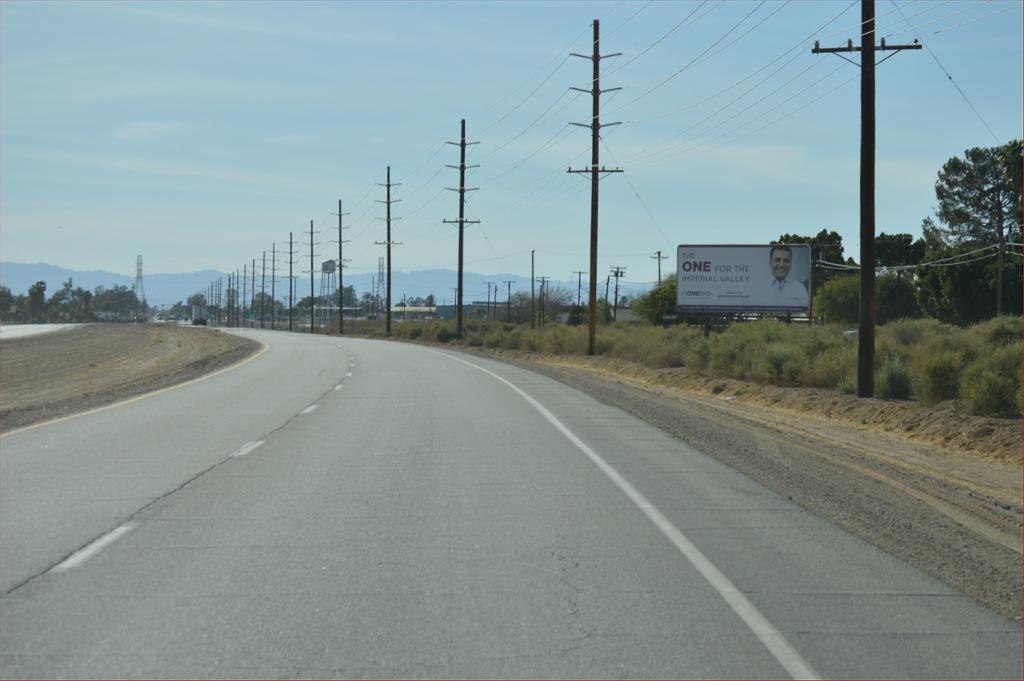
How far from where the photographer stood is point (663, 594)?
7.53 meters

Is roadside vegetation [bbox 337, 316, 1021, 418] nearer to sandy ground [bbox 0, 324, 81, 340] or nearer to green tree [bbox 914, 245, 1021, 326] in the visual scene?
green tree [bbox 914, 245, 1021, 326]

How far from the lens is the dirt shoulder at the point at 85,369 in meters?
25.9

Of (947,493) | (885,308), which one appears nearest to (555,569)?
(947,493)

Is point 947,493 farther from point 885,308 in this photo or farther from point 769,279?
point 885,308

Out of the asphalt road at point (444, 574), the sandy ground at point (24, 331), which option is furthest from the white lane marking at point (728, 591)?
the sandy ground at point (24, 331)

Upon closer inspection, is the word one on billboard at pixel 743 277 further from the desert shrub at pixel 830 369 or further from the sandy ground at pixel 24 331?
the sandy ground at pixel 24 331

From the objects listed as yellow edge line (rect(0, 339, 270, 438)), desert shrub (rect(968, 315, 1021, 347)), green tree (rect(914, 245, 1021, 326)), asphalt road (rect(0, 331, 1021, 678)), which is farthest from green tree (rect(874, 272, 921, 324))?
asphalt road (rect(0, 331, 1021, 678))

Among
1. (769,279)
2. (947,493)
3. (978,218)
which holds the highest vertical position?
(978,218)

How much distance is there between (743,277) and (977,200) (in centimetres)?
4153

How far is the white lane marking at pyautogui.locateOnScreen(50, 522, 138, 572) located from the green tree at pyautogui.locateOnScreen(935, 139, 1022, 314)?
73972 millimetres

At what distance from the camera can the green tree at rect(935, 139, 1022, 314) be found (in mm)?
76938

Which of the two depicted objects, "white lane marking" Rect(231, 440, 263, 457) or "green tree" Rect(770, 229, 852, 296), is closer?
"white lane marking" Rect(231, 440, 263, 457)

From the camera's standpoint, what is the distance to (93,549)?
8.98 m

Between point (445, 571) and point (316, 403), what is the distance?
53.3 feet
